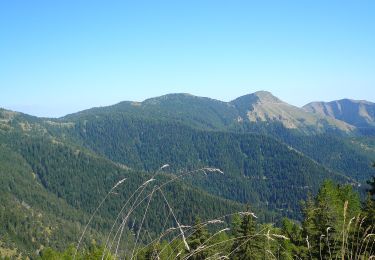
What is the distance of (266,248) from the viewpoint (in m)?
3.48

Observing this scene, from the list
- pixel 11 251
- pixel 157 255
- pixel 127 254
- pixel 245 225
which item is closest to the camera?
pixel 157 255

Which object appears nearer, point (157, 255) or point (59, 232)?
→ point (157, 255)

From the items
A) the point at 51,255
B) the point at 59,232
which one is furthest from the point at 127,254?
the point at 59,232

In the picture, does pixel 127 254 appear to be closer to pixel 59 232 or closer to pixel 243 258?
pixel 243 258

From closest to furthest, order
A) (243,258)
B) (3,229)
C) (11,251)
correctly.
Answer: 1. (243,258)
2. (11,251)
3. (3,229)

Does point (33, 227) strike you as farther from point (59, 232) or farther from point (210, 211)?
point (210, 211)

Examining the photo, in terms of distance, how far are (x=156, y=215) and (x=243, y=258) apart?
172213mm

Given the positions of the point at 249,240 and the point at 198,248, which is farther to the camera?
the point at 249,240

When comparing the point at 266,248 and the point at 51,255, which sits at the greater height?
the point at 266,248

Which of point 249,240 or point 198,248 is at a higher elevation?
point 198,248

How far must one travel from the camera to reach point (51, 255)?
45.2 m

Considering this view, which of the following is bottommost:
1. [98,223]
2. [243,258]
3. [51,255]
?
[98,223]

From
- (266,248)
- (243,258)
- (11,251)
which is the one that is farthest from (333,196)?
(11,251)

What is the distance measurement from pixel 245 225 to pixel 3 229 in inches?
6226
